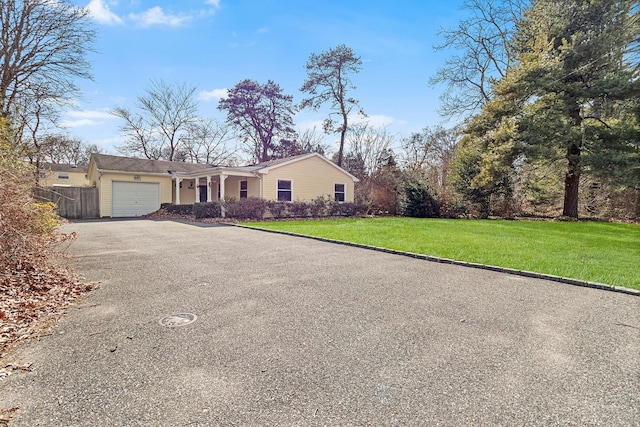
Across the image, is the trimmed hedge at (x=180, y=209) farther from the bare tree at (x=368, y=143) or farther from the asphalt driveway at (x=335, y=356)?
the asphalt driveway at (x=335, y=356)

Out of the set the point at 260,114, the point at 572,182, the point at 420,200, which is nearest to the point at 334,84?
the point at 260,114

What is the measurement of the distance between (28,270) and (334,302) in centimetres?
462

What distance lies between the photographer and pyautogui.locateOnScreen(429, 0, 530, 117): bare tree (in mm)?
20000

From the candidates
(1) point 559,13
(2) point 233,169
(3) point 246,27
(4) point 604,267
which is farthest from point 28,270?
(1) point 559,13

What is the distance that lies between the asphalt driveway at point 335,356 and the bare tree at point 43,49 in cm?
1388

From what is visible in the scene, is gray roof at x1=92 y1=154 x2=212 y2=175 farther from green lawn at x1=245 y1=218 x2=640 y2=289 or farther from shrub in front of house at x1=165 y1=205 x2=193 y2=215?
green lawn at x1=245 y1=218 x2=640 y2=289

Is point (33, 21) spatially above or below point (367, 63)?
below

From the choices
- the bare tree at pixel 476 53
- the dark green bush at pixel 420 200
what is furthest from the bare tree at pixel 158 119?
the dark green bush at pixel 420 200

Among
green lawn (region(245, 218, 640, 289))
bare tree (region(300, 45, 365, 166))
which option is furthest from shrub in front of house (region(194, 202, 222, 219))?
bare tree (region(300, 45, 365, 166))

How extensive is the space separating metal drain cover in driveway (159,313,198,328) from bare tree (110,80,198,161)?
30872 millimetres

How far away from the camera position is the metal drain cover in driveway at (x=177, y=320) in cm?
319

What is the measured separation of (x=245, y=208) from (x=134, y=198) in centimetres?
911

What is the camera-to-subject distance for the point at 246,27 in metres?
12.0

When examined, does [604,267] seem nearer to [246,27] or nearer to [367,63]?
[246,27]
